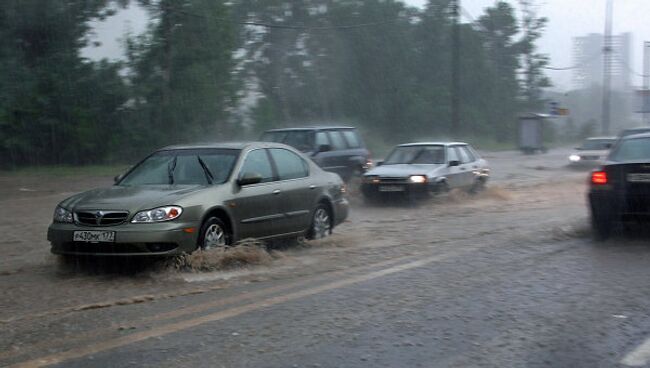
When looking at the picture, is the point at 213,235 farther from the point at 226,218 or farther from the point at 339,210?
the point at 339,210

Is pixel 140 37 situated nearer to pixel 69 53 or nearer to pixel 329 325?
pixel 69 53

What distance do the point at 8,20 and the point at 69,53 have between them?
8.50 feet

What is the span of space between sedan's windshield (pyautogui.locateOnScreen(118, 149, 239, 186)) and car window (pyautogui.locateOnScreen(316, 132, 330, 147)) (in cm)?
777

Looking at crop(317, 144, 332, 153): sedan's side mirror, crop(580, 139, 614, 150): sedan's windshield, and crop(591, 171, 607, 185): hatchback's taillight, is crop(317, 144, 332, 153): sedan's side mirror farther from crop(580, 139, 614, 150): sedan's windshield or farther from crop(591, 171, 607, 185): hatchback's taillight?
crop(580, 139, 614, 150): sedan's windshield

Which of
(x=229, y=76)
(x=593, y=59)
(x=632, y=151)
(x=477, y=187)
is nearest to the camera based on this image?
(x=632, y=151)

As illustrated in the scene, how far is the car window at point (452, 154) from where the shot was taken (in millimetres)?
16467

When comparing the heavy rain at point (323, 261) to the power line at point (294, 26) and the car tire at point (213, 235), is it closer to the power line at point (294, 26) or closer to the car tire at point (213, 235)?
the car tire at point (213, 235)

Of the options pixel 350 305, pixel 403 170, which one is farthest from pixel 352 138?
pixel 350 305

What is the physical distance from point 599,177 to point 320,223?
3.75 m

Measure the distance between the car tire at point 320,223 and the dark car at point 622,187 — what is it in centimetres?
354

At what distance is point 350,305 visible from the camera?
6.49 metres

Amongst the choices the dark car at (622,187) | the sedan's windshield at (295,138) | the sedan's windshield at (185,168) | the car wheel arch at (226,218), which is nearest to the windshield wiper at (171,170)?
the sedan's windshield at (185,168)

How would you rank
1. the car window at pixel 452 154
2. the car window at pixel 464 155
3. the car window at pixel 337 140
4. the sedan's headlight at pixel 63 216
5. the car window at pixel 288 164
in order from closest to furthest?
the sedan's headlight at pixel 63 216, the car window at pixel 288 164, the car window at pixel 452 154, the car window at pixel 464 155, the car window at pixel 337 140

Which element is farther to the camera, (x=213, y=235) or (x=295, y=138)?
(x=295, y=138)
